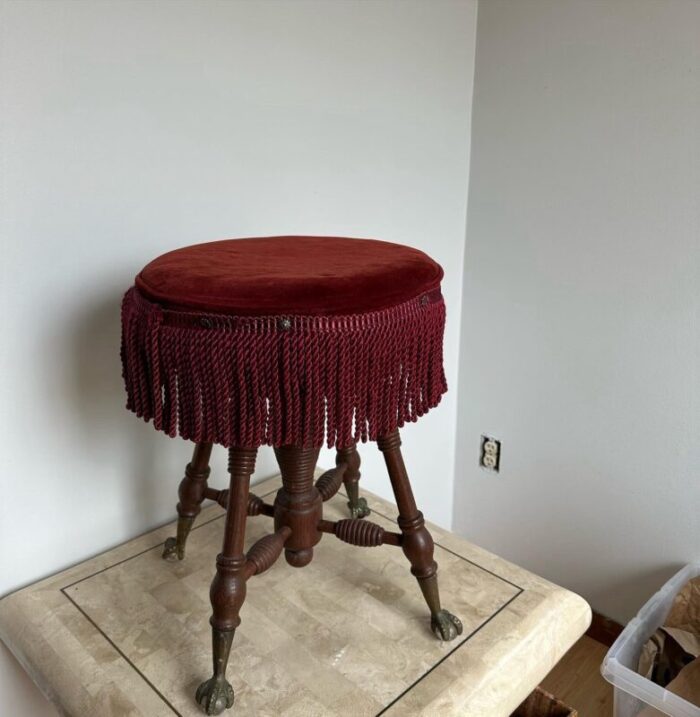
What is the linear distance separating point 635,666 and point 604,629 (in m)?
0.23

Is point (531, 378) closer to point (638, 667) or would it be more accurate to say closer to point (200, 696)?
point (638, 667)

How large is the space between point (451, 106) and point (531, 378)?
0.61 m

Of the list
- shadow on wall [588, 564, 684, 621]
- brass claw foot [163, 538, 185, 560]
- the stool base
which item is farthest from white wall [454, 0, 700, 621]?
brass claw foot [163, 538, 185, 560]

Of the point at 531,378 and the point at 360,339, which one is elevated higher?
the point at 360,339

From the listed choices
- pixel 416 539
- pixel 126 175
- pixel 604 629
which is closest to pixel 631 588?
pixel 604 629

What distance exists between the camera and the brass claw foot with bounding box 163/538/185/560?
3.31 ft

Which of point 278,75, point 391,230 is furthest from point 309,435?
point 391,230

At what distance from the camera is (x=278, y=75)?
1.06 meters

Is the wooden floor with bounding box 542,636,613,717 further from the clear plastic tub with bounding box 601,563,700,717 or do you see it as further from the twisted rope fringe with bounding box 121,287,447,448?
the twisted rope fringe with bounding box 121,287,447,448

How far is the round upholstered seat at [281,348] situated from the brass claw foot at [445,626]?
30 centimetres

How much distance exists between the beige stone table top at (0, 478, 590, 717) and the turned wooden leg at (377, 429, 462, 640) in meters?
0.02

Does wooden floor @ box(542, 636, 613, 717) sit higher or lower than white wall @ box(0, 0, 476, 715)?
lower

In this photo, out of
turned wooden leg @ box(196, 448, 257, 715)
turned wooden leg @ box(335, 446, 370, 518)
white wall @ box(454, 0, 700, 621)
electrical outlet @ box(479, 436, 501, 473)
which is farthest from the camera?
electrical outlet @ box(479, 436, 501, 473)

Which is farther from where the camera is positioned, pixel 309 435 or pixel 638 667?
pixel 638 667
